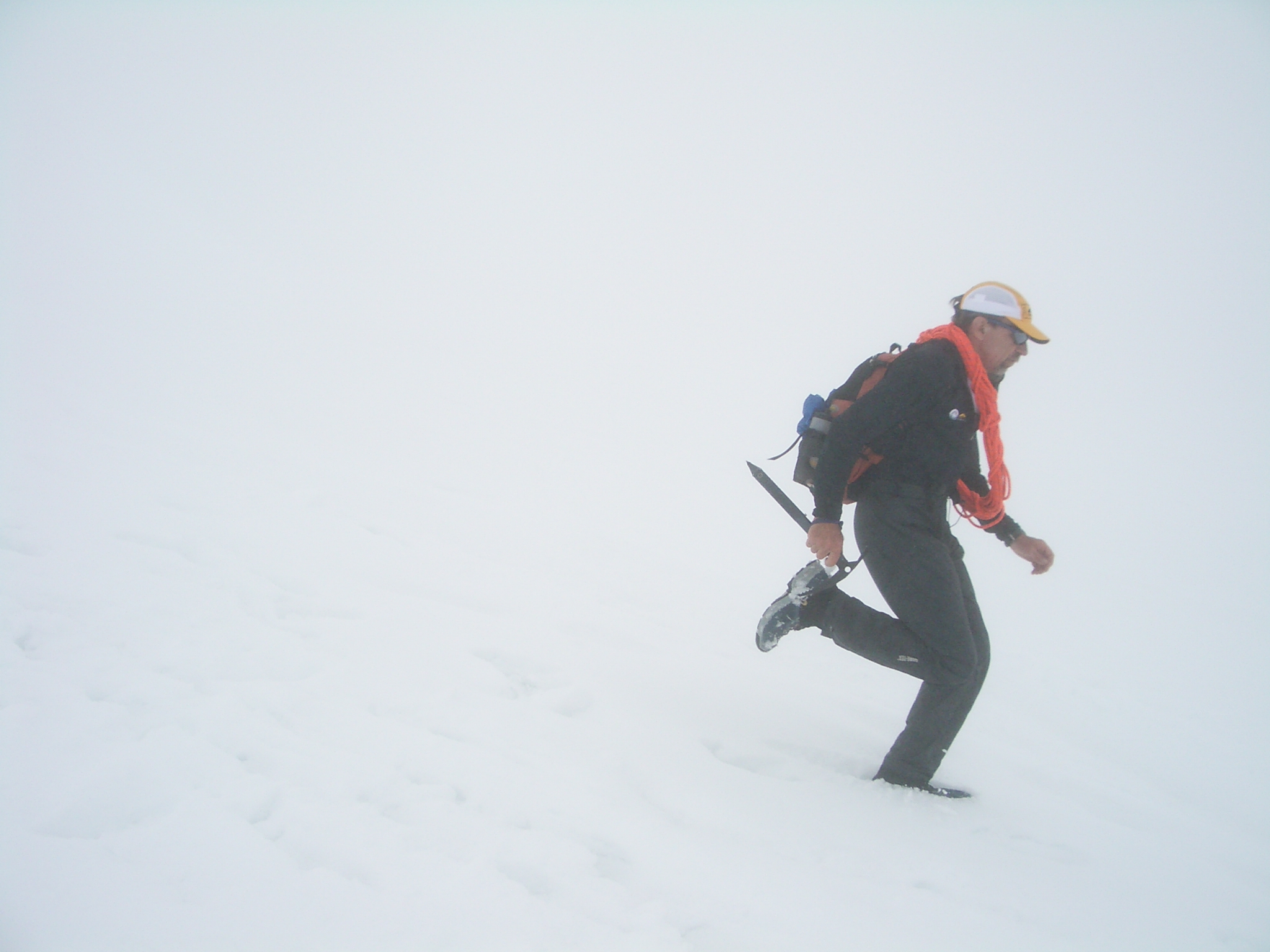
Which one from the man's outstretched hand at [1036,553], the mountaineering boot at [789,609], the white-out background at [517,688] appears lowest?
the white-out background at [517,688]

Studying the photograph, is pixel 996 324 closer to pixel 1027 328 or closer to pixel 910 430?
pixel 1027 328

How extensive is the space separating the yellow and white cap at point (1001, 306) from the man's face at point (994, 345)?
3 cm

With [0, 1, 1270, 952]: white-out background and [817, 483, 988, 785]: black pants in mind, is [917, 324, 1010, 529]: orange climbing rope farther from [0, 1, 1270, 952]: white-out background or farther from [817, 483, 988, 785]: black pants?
[0, 1, 1270, 952]: white-out background

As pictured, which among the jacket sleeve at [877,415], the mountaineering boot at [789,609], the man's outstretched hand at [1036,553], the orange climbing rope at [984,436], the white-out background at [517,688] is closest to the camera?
the white-out background at [517,688]

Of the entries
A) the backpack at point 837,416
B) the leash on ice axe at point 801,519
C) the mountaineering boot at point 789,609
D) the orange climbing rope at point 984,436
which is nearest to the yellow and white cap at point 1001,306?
the orange climbing rope at point 984,436

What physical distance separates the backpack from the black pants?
0.11 m

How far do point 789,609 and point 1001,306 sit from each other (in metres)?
1.43

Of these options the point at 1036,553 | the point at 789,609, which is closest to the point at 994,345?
the point at 1036,553

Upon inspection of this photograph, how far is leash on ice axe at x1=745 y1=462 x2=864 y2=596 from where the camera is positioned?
104 inches

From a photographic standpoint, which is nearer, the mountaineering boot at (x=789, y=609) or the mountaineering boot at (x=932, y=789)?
the mountaineering boot at (x=932, y=789)

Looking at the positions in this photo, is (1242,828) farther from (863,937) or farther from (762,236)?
(762,236)

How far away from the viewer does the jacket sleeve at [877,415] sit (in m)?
2.44

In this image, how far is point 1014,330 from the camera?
259 centimetres

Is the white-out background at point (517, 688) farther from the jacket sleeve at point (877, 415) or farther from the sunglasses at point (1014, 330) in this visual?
the sunglasses at point (1014, 330)
